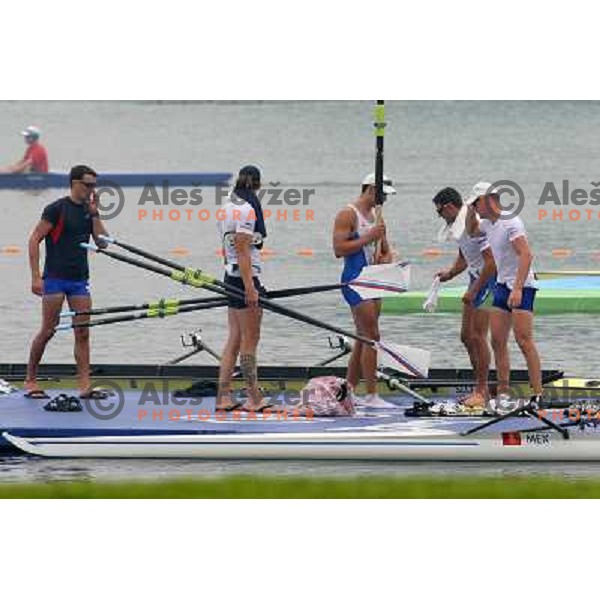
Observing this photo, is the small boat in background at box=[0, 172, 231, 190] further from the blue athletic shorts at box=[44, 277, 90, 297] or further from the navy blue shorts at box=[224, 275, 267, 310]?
the navy blue shorts at box=[224, 275, 267, 310]

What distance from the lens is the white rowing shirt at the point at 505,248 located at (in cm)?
1844

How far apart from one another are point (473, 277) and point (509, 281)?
31.1 inches

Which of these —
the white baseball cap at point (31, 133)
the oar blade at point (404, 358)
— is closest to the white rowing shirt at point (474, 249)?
the oar blade at point (404, 358)

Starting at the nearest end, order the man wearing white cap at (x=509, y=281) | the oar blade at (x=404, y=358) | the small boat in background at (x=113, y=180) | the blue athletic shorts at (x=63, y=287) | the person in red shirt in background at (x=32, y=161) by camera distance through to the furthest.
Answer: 1. the man wearing white cap at (x=509, y=281)
2. the oar blade at (x=404, y=358)
3. the blue athletic shorts at (x=63, y=287)
4. the small boat in background at (x=113, y=180)
5. the person in red shirt in background at (x=32, y=161)

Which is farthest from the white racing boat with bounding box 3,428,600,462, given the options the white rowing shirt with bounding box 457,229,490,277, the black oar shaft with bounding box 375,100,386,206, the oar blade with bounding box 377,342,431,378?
the black oar shaft with bounding box 375,100,386,206

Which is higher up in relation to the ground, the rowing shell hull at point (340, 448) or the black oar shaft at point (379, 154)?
the black oar shaft at point (379, 154)

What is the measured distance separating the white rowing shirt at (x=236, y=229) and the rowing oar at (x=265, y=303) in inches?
8.4

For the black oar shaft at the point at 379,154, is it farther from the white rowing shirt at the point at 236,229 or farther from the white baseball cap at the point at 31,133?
the white baseball cap at the point at 31,133

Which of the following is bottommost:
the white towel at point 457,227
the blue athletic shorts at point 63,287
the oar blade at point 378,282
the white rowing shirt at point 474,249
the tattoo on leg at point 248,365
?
the tattoo on leg at point 248,365

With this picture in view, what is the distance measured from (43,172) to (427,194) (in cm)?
1076

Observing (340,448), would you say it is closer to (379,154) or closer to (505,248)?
(505,248)

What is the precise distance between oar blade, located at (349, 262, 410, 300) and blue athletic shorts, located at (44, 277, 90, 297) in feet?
8.01

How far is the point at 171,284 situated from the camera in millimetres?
39594

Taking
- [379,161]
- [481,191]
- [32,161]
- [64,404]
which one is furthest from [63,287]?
[32,161]
